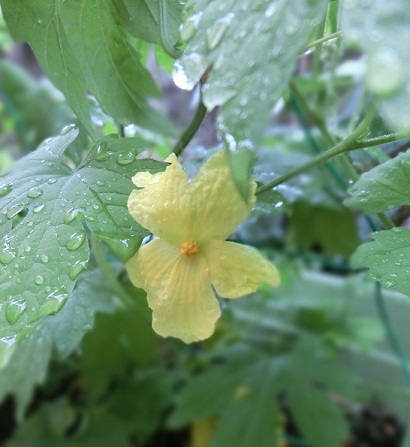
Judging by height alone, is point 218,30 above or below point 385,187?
above

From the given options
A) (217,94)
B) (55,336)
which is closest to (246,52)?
(217,94)

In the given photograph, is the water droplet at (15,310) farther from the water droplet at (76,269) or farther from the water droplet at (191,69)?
the water droplet at (191,69)

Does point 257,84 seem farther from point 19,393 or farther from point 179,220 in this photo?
point 19,393

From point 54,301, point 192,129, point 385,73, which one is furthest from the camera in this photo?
point 192,129

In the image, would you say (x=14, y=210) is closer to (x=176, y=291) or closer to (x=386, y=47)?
(x=176, y=291)

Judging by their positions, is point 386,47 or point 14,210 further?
point 14,210

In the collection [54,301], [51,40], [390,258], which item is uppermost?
[51,40]
